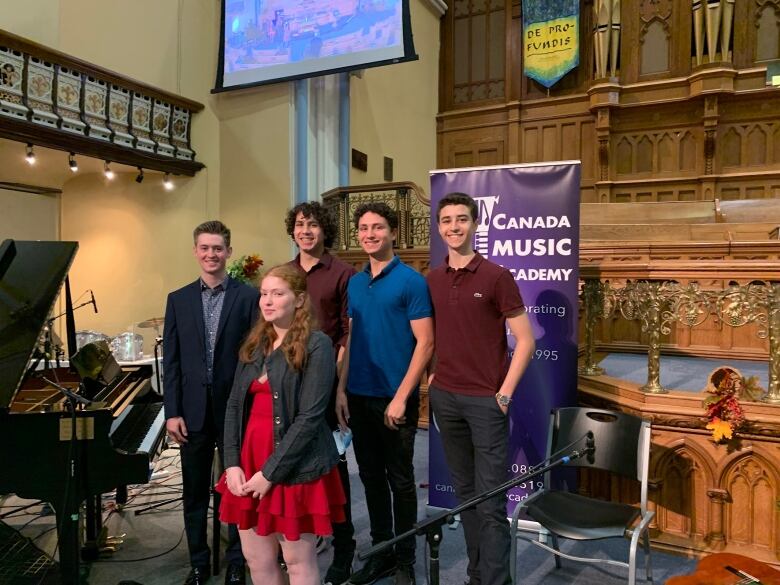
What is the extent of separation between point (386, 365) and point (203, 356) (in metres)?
0.78

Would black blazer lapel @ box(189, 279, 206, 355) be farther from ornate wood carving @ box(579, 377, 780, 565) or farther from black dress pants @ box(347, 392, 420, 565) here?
ornate wood carving @ box(579, 377, 780, 565)

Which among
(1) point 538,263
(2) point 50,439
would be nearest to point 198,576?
(2) point 50,439

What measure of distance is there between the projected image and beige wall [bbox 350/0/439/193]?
1.25 m

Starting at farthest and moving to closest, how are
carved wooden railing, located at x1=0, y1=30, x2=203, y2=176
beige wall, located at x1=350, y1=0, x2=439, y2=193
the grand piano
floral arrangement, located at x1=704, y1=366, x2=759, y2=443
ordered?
beige wall, located at x1=350, y1=0, x2=439, y2=193 → carved wooden railing, located at x1=0, y1=30, x2=203, y2=176 → floral arrangement, located at x1=704, y1=366, x2=759, y2=443 → the grand piano

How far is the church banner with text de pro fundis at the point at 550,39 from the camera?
→ 8.88 metres

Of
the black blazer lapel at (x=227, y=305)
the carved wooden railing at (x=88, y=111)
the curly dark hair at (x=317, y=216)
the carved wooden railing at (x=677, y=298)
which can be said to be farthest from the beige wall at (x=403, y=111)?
the black blazer lapel at (x=227, y=305)

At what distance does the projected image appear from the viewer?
20.0ft

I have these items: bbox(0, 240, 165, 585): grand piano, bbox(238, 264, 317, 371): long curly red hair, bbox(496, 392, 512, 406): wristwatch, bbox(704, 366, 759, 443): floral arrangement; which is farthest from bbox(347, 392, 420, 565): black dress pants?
bbox(704, 366, 759, 443): floral arrangement

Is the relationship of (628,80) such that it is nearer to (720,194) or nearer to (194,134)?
(720,194)

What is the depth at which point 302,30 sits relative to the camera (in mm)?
6508

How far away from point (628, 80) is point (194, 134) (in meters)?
6.36

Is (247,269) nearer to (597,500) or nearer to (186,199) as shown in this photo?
(186,199)

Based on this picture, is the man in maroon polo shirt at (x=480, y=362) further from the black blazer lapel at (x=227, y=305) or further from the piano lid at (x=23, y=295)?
the piano lid at (x=23, y=295)

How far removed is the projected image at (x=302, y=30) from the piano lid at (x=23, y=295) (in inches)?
178
